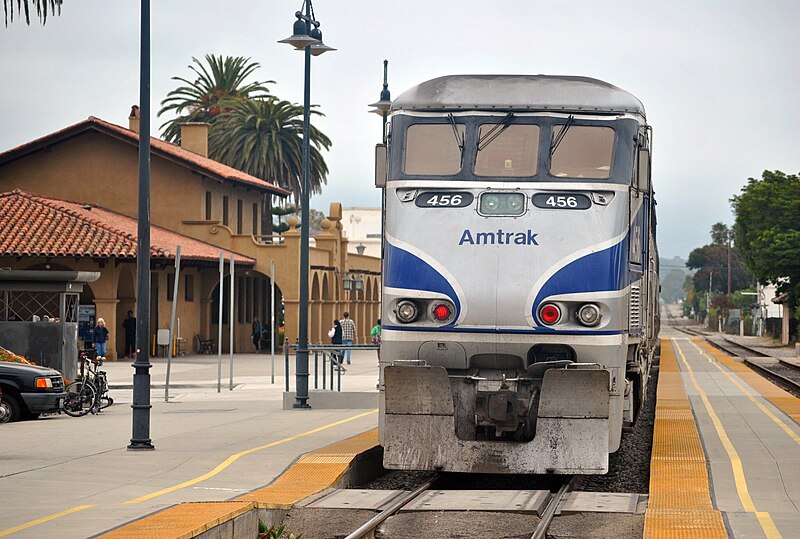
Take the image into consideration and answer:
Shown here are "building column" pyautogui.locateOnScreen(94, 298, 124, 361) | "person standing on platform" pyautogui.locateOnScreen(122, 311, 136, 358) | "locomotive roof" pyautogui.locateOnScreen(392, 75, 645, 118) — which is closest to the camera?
"locomotive roof" pyautogui.locateOnScreen(392, 75, 645, 118)

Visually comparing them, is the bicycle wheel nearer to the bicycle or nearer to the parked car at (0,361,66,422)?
the bicycle

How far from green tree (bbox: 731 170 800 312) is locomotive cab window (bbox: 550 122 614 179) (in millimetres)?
53995

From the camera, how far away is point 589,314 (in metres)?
12.8

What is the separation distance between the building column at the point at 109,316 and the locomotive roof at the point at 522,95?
32.2m

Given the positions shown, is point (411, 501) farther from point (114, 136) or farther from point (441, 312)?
point (114, 136)

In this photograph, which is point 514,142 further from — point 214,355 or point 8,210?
point 214,355

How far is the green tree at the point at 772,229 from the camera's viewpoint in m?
65.3

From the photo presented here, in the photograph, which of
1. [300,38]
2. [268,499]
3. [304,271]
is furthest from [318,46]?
[268,499]

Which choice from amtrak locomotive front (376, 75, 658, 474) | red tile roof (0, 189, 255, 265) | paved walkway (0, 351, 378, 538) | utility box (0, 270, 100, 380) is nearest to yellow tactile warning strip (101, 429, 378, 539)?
paved walkway (0, 351, 378, 538)

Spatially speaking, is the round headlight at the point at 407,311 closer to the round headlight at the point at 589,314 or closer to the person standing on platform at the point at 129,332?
the round headlight at the point at 589,314

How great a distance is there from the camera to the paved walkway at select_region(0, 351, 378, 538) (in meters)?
11.3

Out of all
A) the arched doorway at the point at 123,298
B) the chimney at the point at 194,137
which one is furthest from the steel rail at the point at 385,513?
the chimney at the point at 194,137

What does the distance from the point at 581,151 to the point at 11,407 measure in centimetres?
1224

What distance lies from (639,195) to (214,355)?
38.7 m
